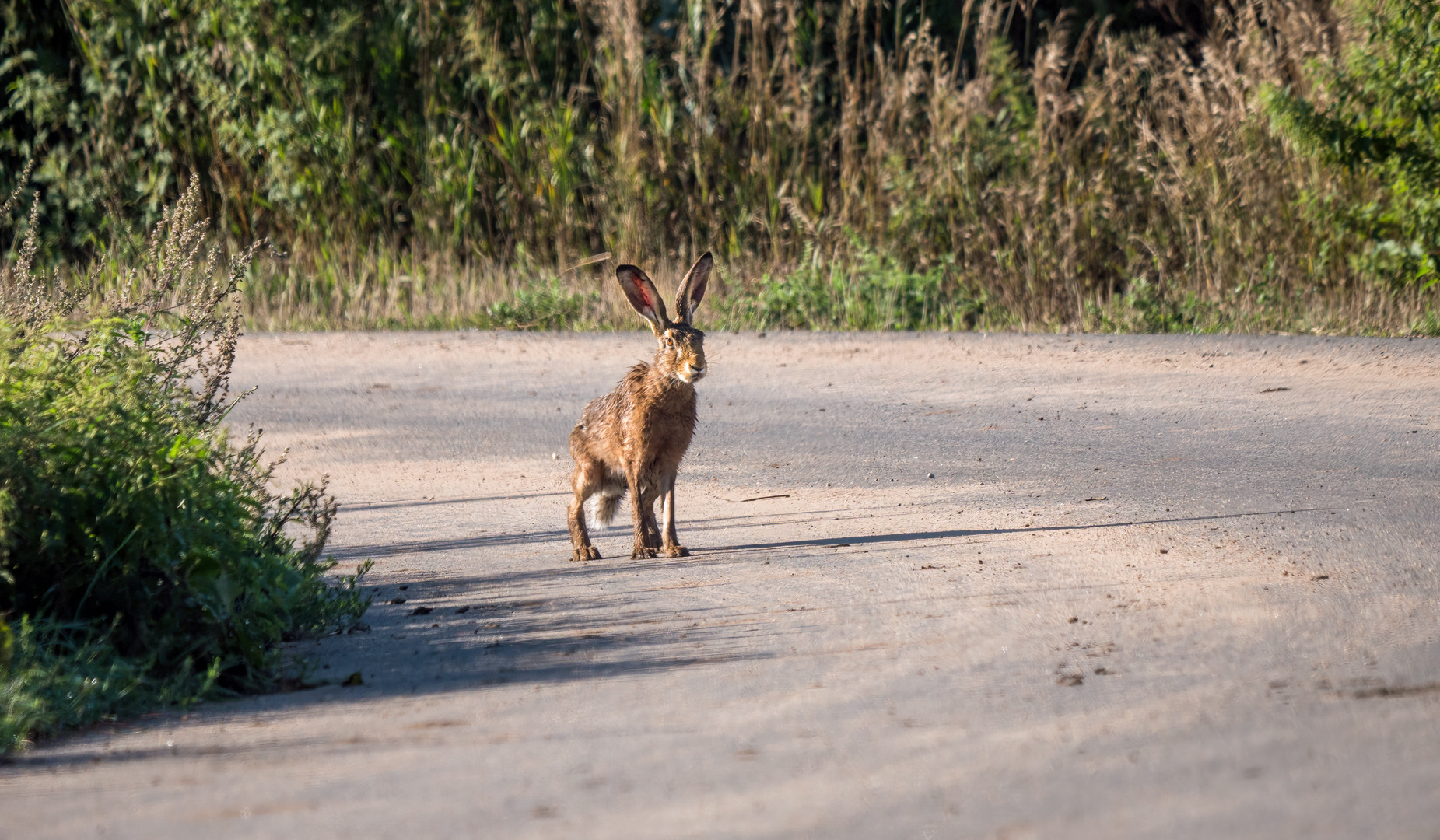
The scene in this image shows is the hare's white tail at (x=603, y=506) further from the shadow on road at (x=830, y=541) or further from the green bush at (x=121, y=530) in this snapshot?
the green bush at (x=121, y=530)

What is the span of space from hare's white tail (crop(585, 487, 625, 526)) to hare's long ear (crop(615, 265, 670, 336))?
67 cm

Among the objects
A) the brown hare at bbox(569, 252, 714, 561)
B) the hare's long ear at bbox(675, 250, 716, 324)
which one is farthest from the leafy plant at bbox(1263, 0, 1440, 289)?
the brown hare at bbox(569, 252, 714, 561)

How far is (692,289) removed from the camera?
5.73 meters

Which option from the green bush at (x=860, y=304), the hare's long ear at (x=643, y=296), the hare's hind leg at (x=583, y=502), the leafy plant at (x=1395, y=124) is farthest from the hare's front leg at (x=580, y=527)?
the leafy plant at (x=1395, y=124)

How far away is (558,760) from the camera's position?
10.8 ft

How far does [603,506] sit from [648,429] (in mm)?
642

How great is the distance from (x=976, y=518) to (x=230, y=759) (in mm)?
3198

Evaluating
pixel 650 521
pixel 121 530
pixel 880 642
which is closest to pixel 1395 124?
pixel 650 521

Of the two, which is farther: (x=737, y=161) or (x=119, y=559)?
(x=737, y=161)

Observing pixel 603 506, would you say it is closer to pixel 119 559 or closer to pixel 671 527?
pixel 671 527

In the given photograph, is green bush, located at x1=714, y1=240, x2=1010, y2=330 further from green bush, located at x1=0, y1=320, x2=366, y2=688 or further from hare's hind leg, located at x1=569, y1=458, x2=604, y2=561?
green bush, located at x1=0, y1=320, x2=366, y2=688

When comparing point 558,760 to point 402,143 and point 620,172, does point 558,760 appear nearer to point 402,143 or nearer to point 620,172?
point 620,172

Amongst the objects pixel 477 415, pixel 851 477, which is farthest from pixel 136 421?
pixel 477 415

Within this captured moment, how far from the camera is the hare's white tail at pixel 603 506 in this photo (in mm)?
5859
